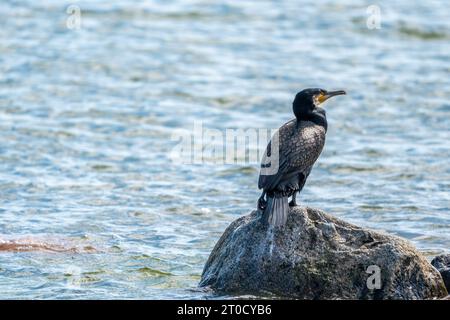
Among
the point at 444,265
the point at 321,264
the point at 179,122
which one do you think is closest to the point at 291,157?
the point at 321,264

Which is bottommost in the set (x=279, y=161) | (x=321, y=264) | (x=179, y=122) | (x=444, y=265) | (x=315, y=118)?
(x=444, y=265)

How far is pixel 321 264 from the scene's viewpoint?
9805 millimetres

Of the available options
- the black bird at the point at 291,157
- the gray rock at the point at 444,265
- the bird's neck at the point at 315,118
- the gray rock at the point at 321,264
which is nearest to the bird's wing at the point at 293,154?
the black bird at the point at 291,157

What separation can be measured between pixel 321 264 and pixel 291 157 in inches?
41.5

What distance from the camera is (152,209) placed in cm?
1398

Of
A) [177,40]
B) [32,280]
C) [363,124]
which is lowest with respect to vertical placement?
[32,280]

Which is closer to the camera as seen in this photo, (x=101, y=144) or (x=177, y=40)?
(x=101, y=144)

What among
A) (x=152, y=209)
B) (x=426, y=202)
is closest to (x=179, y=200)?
(x=152, y=209)

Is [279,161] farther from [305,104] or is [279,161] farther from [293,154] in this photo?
[305,104]

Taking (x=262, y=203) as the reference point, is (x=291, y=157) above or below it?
above

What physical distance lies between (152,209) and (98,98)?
5762 millimetres

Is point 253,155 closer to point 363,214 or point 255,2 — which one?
point 363,214

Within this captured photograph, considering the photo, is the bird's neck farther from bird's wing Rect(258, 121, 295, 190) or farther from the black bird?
bird's wing Rect(258, 121, 295, 190)

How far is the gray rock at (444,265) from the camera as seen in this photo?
10281 millimetres
